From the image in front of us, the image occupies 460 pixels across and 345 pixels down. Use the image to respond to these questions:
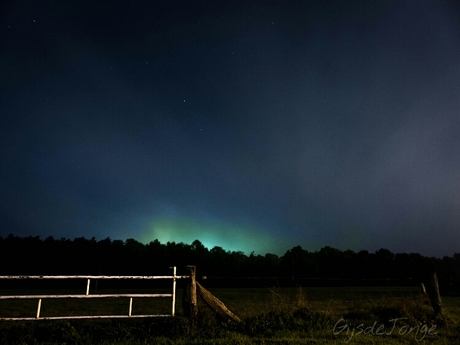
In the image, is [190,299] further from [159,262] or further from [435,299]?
[159,262]

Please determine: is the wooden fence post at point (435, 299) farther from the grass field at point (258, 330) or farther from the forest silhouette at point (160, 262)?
the forest silhouette at point (160, 262)

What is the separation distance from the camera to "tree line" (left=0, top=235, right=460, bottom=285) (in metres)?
66.6

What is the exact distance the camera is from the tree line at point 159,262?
66.6m

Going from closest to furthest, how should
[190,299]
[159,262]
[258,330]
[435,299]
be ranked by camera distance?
1. [258,330]
2. [190,299]
3. [435,299]
4. [159,262]

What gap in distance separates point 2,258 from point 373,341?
7558 cm

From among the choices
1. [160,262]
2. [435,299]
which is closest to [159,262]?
[160,262]

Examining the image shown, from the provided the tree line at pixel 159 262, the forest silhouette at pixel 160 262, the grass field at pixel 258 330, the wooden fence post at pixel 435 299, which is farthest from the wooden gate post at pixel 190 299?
the tree line at pixel 159 262

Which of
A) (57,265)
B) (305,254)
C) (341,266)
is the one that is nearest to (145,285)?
(57,265)

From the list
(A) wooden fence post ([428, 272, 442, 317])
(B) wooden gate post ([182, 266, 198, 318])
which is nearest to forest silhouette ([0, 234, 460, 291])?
(A) wooden fence post ([428, 272, 442, 317])

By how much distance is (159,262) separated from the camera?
7862 centimetres

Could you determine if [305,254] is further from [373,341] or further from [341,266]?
[373,341]

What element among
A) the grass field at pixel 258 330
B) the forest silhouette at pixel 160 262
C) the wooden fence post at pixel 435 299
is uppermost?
the forest silhouette at pixel 160 262

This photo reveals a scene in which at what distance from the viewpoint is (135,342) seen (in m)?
6.69

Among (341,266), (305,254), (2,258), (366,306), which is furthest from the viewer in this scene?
(305,254)
